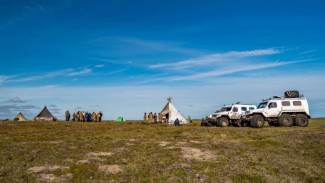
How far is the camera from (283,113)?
973 inches

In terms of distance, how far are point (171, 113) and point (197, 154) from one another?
84.1 ft

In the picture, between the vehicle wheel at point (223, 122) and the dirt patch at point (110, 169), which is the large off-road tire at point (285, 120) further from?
the dirt patch at point (110, 169)

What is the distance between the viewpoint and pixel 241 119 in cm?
2617

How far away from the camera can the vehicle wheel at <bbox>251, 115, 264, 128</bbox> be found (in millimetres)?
24016

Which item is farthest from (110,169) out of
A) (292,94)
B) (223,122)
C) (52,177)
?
(292,94)

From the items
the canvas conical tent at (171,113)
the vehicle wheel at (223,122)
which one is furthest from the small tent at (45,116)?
the vehicle wheel at (223,122)

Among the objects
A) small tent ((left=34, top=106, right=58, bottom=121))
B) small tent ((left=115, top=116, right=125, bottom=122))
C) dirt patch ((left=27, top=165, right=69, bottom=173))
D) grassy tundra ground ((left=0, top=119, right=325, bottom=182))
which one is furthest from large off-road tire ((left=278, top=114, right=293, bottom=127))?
small tent ((left=34, top=106, right=58, bottom=121))

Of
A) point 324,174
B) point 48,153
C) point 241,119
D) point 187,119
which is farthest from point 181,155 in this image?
point 187,119

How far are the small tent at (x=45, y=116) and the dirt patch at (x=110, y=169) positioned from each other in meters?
40.4

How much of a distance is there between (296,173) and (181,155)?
4.70 m

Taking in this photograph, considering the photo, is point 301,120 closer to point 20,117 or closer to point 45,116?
point 45,116

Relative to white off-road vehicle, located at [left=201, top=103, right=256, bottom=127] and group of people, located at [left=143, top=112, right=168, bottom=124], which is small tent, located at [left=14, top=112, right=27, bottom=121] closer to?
group of people, located at [left=143, top=112, right=168, bottom=124]

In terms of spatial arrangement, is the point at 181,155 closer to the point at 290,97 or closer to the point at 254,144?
the point at 254,144

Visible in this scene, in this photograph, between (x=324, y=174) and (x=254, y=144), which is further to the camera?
(x=254, y=144)
